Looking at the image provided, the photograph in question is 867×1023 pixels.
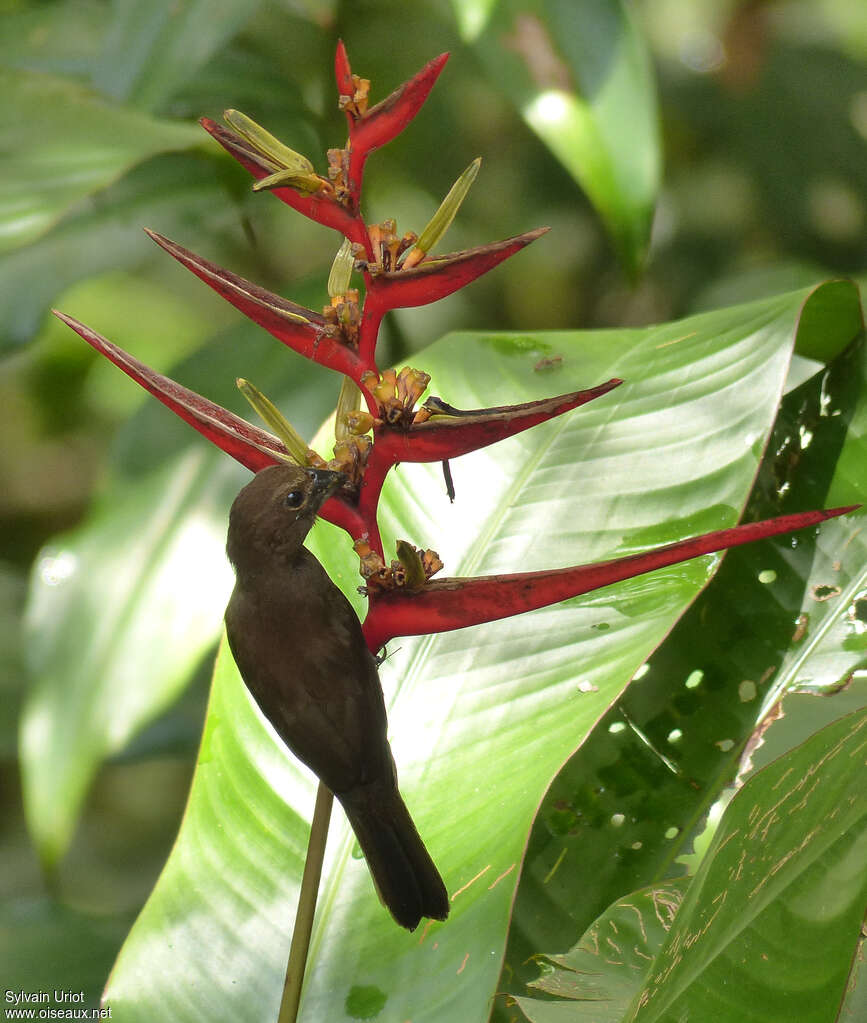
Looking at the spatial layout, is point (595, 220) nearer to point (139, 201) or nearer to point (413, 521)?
point (139, 201)

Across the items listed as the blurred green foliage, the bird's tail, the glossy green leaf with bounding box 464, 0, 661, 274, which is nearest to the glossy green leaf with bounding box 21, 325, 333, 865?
the blurred green foliage

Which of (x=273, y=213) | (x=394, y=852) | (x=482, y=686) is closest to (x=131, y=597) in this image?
(x=482, y=686)

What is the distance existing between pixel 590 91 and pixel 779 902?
28.6 inches

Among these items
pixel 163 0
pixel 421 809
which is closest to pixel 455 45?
pixel 163 0

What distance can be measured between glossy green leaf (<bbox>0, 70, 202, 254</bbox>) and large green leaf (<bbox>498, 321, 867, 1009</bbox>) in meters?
0.68

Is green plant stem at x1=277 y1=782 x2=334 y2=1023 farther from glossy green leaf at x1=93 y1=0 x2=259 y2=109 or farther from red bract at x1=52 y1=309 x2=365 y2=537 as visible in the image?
glossy green leaf at x1=93 y1=0 x2=259 y2=109

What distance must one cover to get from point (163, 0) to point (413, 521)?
26.5 inches

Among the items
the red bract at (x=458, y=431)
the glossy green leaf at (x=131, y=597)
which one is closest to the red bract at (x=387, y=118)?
the red bract at (x=458, y=431)

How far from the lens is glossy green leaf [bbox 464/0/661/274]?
35.1 inches

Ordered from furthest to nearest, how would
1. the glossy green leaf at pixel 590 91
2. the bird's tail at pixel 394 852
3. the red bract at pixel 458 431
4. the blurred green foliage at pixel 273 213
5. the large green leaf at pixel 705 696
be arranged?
1. the blurred green foliage at pixel 273 213
2. the glossy green leaf at pixel 590 91
3. the large green leaf at pixel 705 696
4. the bird's tail at pixel 394 852
5. the red bract at pixel 458 431

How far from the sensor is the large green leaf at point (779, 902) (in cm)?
44

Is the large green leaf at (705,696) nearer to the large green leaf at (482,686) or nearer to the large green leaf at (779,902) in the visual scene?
the large green leaf at (482,686)

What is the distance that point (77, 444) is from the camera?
1855 mm

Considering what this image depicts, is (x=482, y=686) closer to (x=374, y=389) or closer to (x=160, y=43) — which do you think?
(x=374, y=389)
